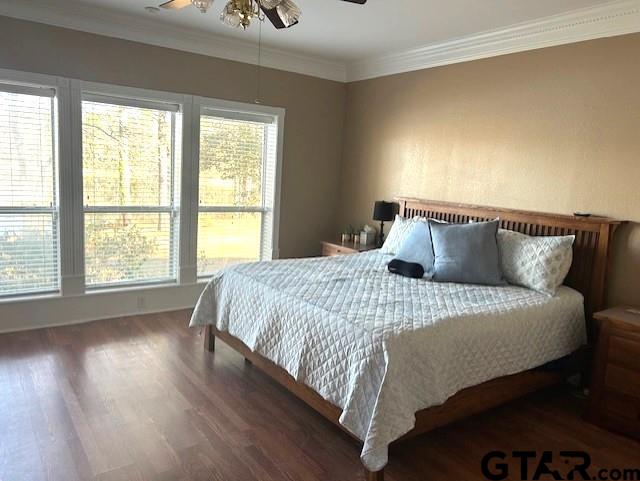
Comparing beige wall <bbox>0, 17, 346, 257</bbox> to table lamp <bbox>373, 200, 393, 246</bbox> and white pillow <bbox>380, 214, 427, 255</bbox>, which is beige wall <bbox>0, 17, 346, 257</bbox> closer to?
table lamp <bbox>373, 200, 393, 246</bbox>

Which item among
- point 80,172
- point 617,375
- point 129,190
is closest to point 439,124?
point 617,375

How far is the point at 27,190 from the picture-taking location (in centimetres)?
388

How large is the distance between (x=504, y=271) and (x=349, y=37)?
2493mm

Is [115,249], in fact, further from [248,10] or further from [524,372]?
[524,372]

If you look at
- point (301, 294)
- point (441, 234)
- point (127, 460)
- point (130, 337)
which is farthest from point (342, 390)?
point (130, 337)

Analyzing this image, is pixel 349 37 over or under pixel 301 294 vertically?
over

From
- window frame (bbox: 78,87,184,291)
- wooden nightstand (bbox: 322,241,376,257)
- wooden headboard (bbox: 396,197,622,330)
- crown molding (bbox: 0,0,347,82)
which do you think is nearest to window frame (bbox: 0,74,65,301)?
window frame (bbox: 78,87,184,291)

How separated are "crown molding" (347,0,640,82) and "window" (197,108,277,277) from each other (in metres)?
1.53

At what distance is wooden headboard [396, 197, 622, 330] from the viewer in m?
3.21

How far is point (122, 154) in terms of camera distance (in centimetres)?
430

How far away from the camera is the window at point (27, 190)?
3.76 metres

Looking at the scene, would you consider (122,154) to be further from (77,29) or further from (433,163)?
(433,163)

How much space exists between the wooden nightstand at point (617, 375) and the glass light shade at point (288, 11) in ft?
8.22

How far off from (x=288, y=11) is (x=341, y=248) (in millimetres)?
2737
